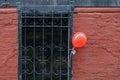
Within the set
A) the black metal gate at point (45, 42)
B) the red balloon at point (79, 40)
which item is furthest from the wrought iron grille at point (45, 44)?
the red balloon at point (79, 40)

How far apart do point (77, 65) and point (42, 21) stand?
40.9 inches

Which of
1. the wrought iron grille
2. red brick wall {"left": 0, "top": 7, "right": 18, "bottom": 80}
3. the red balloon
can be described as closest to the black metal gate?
the wrought iron grille

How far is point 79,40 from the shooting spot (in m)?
6.80

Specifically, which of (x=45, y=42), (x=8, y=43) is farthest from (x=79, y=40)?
(x=8, y=43)

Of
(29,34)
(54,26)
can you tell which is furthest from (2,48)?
(54,26)

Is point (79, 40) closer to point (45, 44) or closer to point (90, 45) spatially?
point (90, 45)

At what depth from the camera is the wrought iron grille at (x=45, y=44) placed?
7156 millimetres

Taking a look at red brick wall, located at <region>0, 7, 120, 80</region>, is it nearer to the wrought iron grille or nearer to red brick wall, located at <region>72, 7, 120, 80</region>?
red brick wall, located at <region>72, 7, 120, 80</region>

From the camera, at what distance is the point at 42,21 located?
7.18m

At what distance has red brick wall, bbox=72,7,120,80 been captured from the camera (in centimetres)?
714

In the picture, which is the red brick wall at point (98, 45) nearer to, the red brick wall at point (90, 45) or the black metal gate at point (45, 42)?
the red brick wall at point (90, 45)

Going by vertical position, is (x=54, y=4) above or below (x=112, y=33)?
above

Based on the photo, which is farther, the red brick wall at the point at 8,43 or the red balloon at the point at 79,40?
the red brick wall at the point at 8,43

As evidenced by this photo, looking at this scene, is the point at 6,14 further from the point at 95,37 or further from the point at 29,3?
the point at 95,37
